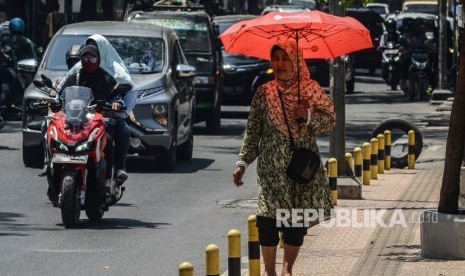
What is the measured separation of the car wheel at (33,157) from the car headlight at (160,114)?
1517 mm

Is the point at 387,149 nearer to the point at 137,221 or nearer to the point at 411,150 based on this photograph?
the point at 411,150

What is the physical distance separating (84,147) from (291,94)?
4.32 metres

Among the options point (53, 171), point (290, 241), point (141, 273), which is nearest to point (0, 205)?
point (53, 171)

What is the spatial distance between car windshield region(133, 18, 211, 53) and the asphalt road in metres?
3.37

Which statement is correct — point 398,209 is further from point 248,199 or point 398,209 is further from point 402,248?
point 402,248

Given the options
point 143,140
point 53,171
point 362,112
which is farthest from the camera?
point 362,112

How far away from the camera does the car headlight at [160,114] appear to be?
19.8 meters

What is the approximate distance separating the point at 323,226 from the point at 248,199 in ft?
9.40

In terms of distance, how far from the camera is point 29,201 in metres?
A: 16.2

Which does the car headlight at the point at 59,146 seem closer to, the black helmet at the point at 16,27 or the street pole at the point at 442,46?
the black helmet at the point at 16,27

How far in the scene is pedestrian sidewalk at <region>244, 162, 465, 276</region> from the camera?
37.5 ft

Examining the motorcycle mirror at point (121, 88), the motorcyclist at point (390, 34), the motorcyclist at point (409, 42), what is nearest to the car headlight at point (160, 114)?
the motorcycle mirror at point (121, 88)

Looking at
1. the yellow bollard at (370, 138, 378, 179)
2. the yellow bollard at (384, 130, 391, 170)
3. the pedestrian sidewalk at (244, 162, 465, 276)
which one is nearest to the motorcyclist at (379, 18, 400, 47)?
the yellow bollard at (384, 130, 391, 170)

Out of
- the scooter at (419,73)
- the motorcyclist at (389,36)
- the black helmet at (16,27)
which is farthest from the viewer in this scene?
the motorcyclist at (389,36)
